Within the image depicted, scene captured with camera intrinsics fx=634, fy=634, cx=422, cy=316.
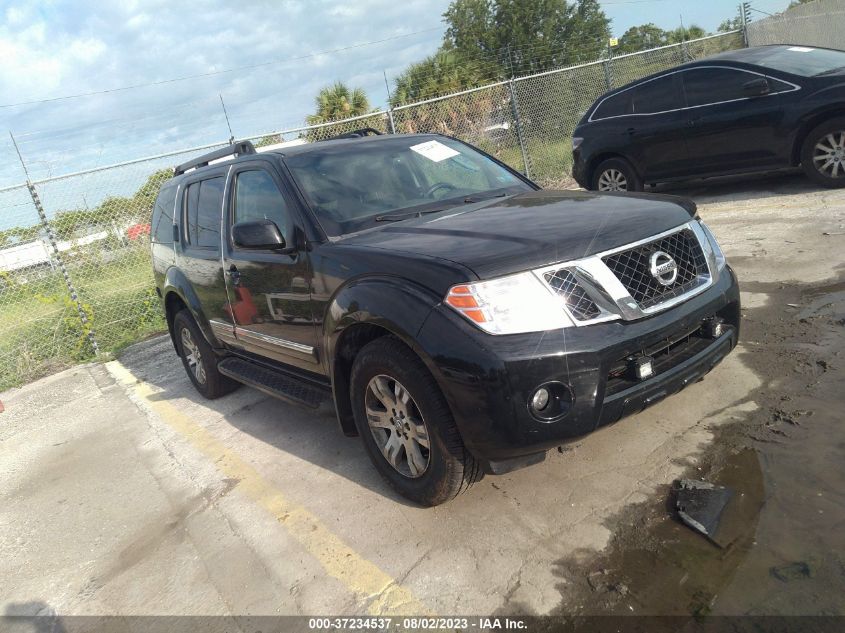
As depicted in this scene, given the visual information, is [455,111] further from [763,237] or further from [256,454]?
[256,454]

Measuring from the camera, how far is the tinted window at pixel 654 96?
323 inches

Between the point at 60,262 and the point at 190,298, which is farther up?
the point at 60,262

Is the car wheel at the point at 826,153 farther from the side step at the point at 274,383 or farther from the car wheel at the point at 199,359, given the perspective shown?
the car wheel at the point at 199,359

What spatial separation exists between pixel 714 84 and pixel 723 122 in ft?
1.70

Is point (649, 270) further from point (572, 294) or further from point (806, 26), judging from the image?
point (806, 26)

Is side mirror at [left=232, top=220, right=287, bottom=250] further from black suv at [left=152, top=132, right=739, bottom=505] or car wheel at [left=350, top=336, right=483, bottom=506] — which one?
car wheel at [left=350, top=336, right=483, bottom=506]

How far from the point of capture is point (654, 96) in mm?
8344

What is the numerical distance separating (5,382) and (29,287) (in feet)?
3.94

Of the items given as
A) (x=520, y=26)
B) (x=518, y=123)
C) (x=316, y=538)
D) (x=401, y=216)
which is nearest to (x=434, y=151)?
(x=401, y=216)

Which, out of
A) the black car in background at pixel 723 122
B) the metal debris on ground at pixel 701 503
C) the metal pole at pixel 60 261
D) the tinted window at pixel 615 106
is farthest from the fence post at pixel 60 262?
the metal debris on ground at pixel 701 503

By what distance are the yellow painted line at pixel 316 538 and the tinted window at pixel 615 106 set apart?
6.81m

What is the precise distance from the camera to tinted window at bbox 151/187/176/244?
5492mm

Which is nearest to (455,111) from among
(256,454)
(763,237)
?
(763,237)

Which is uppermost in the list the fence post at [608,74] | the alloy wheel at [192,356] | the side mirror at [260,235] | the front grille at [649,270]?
the fence post at [608,74]
